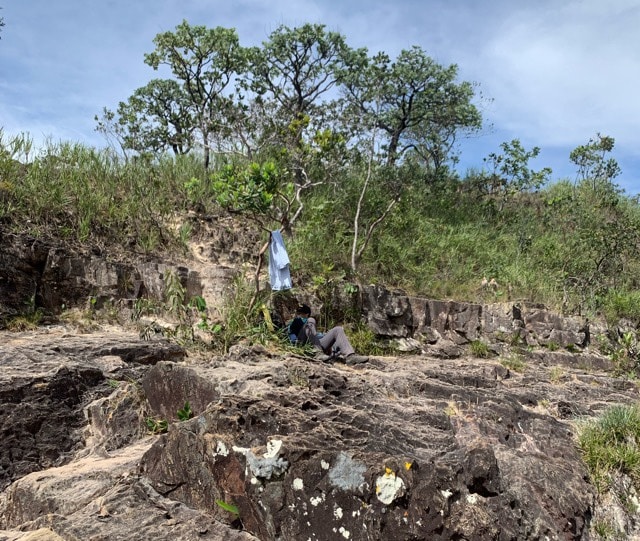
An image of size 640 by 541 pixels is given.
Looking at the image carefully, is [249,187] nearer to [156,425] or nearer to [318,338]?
[318,338]

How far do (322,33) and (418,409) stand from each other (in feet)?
31.9

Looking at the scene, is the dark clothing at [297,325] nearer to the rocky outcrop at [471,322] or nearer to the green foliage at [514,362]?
the rocky outcrop at [471,322]

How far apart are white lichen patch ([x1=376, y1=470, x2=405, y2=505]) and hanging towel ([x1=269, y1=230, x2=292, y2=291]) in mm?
4385

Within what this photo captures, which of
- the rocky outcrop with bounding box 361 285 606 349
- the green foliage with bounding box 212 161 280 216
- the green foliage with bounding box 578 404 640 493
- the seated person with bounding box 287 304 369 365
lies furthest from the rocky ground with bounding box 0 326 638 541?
the rocky outcrop with bounding box 361 285 606 349

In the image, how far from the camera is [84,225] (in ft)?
24.1

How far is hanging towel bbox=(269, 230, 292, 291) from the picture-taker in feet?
22.8

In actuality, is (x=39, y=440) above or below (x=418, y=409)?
below

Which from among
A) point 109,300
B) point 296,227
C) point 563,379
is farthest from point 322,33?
point 563,379

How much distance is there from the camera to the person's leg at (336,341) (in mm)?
6702

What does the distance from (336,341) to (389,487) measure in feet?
13.2

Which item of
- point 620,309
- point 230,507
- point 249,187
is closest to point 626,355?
point 620,309

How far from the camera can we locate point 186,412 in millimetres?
4098

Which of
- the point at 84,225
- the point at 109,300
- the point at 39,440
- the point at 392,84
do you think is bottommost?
the point at 39,440

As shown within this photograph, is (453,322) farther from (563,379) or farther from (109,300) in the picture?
(109,300)
